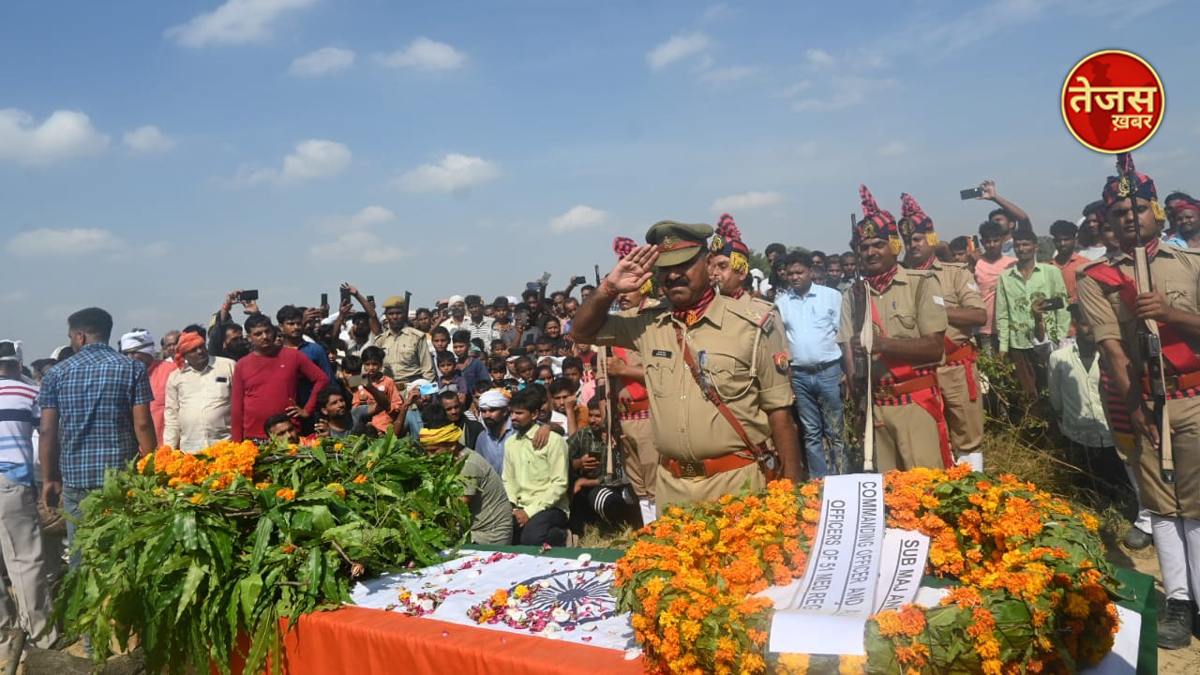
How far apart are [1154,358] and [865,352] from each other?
1.68 metres

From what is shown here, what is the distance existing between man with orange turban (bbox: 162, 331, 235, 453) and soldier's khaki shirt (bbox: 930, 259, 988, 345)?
5.91m

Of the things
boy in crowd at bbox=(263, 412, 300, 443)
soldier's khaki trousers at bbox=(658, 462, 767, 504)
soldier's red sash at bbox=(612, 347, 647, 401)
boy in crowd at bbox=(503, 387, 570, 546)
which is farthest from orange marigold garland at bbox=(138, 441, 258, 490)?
soldier's red sash at bbox=(612, 347, 647, 401)

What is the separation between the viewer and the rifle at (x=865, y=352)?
5.38 m

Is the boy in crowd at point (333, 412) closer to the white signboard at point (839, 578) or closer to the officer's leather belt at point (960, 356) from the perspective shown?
the officer's leather belt at point (960, 356)

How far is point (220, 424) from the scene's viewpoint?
748cm

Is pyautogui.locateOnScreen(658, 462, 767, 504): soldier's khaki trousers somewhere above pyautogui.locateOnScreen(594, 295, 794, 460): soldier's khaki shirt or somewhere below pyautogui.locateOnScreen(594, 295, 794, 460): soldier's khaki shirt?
below

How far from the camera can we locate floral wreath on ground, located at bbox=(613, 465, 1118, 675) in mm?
2160

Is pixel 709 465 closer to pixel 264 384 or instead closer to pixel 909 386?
pixel 909 386

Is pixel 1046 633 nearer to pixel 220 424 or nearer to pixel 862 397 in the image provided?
pixel 862 397

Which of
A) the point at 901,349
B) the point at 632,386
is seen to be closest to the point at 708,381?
the point at 901,349

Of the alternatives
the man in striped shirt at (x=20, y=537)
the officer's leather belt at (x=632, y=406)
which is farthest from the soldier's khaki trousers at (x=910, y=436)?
the man in striped shirt at (x=20, y=537)

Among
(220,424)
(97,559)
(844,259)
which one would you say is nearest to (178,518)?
(97,559)

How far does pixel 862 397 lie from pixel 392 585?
355cm

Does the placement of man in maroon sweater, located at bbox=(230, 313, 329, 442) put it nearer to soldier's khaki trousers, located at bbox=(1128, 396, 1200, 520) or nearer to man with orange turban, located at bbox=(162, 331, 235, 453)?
man with orange turban, located at bbox=(162, 331, 235, 453)
